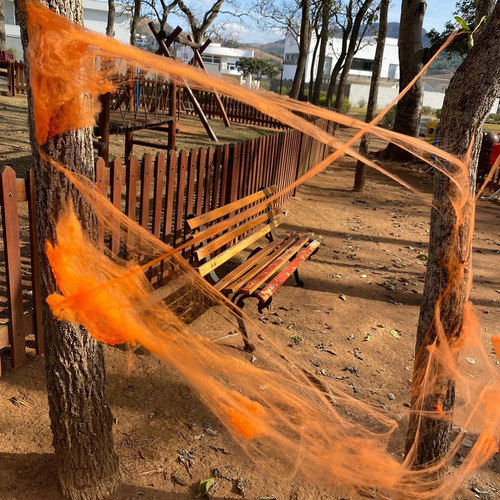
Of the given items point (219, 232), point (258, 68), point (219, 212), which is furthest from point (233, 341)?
point (258, 68)

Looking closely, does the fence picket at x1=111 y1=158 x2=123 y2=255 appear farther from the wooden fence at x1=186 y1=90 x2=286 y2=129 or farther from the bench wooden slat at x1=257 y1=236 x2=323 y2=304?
the wooden fence at x1=186 y1=90 x2=286 y2=129

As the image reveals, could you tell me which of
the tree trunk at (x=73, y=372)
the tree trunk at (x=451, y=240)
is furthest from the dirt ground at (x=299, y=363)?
the tree trunk at (x=451, y=240)

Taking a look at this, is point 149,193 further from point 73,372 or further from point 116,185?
point 73,372

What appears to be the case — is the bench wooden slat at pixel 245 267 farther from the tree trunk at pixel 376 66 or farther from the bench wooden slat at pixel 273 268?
the tree trunk at pixel 376 66

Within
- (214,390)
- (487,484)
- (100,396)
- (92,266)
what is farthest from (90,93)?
(487,484)

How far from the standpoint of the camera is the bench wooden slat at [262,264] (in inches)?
152

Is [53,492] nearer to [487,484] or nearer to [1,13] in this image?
[487,484]

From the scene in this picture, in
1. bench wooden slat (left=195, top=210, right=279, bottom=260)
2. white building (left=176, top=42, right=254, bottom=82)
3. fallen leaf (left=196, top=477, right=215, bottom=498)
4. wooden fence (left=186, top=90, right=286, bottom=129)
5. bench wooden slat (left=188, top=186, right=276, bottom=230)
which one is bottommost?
fallen leaf (left=196, top=477, right=215, bottom=498)

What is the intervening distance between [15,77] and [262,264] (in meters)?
16.0

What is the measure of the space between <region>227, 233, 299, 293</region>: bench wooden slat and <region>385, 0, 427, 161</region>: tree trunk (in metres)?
9.75

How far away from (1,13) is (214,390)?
23.8m

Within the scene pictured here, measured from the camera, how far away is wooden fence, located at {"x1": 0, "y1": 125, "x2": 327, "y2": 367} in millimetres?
2957

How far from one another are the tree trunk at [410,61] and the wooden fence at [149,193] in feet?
21.7

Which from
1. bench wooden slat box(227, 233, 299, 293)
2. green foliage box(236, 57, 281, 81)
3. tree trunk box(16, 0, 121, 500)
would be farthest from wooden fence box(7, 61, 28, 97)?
green foliage box(236, 57, 281, 81)
